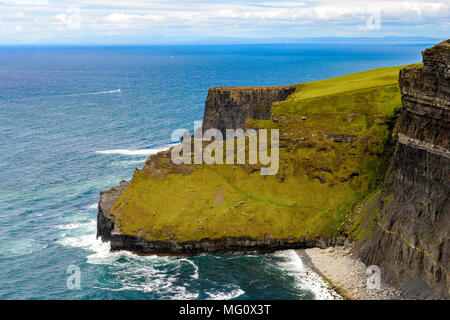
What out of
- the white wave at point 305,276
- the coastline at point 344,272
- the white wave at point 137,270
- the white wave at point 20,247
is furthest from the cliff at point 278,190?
the white wave at point 20,247

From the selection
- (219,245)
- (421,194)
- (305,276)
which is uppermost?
(421,194)

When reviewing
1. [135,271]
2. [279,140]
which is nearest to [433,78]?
[279,140]

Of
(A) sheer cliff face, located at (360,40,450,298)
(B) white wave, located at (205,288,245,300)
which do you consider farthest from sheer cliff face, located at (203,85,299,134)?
(B) white wave, located at (205,288,245,300)

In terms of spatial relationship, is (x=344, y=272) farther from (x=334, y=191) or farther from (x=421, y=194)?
(x=334, y=191)

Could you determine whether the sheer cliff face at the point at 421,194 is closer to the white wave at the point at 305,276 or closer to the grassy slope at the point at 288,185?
the white wave at the point at 305,276

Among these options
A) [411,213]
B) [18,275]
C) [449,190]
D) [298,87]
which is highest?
[298,87]

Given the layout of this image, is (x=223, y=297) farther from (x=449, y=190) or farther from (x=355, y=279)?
(x=449, y=190)

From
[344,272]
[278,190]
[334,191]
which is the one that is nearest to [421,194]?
[344,272]

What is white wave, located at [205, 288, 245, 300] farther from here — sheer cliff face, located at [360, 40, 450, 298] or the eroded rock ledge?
sheer cliff face, located at [360, 40, 450, 298]
